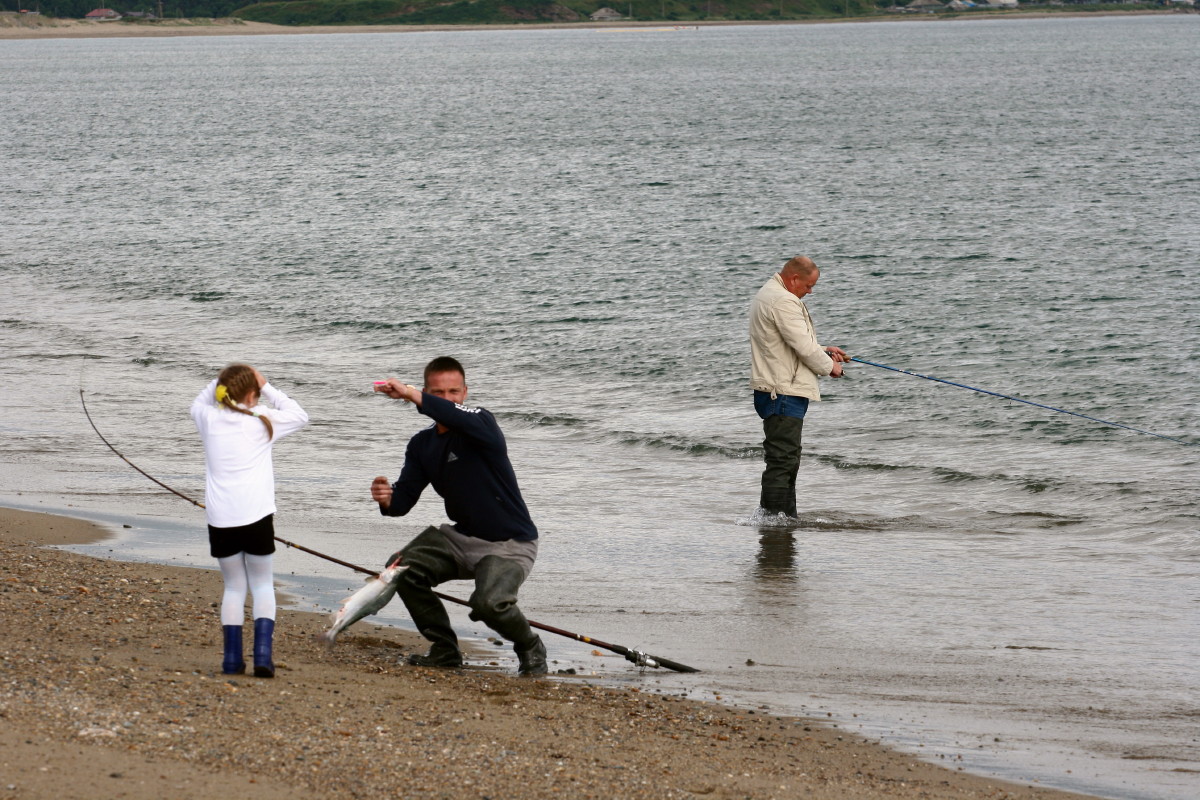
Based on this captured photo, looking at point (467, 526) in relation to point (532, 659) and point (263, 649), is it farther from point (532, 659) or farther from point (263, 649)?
point (263, 649)

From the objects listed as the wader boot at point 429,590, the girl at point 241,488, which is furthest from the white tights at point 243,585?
the wader boot at point 429,590

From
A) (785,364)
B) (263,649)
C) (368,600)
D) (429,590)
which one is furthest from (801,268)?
(263,649)

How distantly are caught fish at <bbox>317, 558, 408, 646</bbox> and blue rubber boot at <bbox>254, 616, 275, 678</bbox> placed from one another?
0.43 meters

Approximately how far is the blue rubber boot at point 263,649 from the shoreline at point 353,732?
0.21 feet

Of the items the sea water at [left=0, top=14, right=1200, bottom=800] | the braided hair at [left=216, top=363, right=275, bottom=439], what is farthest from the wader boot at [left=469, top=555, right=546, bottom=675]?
the braided hair at [left=216, top=363, right=275, bottom=439]

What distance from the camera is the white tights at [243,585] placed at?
5.25 m

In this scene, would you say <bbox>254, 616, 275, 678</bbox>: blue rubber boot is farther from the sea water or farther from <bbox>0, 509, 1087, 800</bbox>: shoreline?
the sea water

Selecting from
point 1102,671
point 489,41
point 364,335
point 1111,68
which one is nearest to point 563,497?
point 1102,671

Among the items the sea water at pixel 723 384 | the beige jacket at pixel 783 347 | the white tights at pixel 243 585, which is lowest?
the sea water at pixel 723 384

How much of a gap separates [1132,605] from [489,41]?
18816 centimetres

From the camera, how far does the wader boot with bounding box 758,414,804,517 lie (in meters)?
9.07

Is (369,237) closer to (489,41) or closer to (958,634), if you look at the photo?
(958,634)

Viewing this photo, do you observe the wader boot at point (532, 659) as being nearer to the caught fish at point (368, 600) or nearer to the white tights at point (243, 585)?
the caught fish at point (368, 600)

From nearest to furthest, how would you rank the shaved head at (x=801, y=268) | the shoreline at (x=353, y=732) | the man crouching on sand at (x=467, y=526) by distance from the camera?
the shoreline at (x=353, y=732) < the man crouching on sand at (x=467, y=526) < the shaved head at (x=801, y=268)
